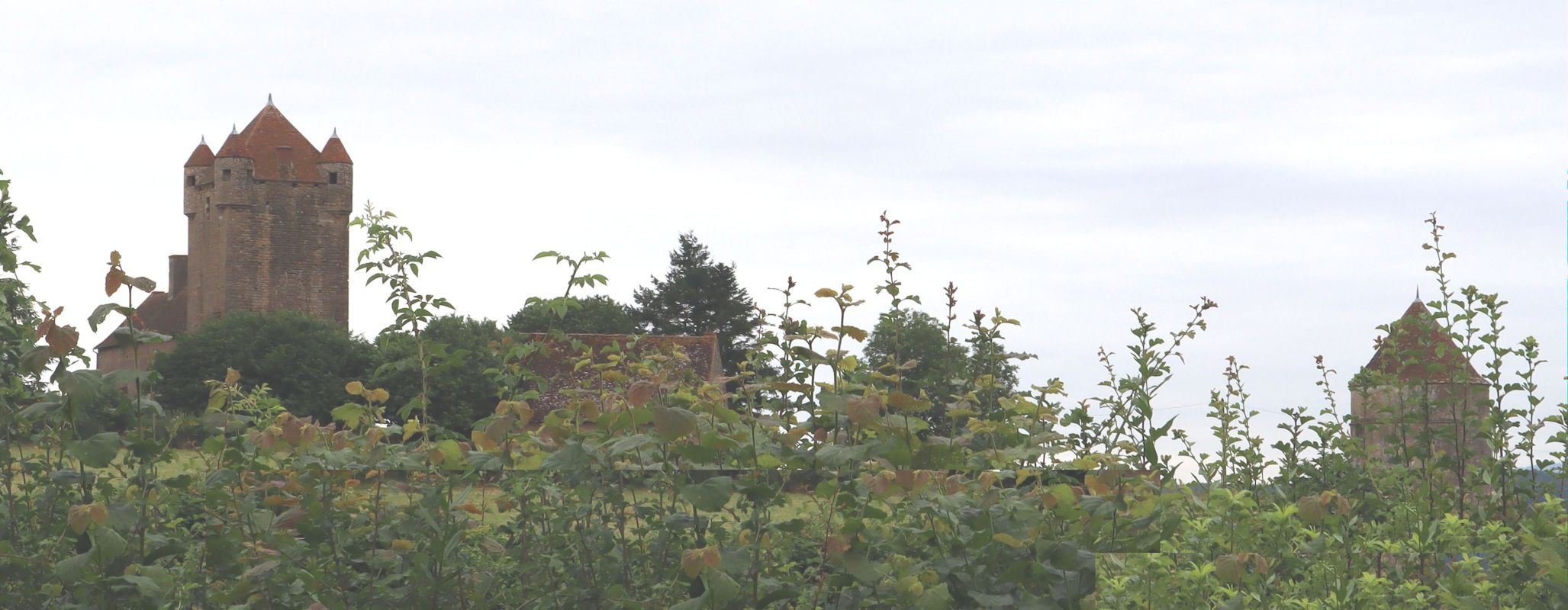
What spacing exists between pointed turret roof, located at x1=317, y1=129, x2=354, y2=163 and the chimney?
32.1 feet

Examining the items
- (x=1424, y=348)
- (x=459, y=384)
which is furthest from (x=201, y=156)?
(x=1424, y=348)

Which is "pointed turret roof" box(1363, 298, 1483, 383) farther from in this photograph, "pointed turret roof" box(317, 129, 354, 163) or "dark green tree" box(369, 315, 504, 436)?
"pointed turret roof" box(317, 129, 354, 163)

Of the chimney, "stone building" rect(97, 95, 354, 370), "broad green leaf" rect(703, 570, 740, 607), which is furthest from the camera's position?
the chimney

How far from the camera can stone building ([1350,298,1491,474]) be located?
5.74 meters

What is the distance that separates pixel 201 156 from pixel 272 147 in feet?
14.0

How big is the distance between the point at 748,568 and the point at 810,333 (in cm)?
61

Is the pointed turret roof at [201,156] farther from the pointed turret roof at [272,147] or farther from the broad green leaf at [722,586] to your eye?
the broad green leaf at [722,586]

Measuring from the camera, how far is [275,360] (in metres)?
48.2

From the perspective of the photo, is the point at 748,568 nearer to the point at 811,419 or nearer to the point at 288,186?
the point at 811,419

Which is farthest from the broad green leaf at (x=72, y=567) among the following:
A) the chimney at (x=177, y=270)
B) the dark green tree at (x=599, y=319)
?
the chimney at (x=177, y=270)

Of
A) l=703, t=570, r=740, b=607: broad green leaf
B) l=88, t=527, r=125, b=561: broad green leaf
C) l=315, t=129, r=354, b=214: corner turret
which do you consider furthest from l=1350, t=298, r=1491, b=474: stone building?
l=315, t=129, r=354, b=214: corner turret

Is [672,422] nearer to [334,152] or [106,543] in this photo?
[106,543]

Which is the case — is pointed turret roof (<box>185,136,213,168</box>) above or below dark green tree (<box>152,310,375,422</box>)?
above

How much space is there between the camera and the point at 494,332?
5072 centimetres
